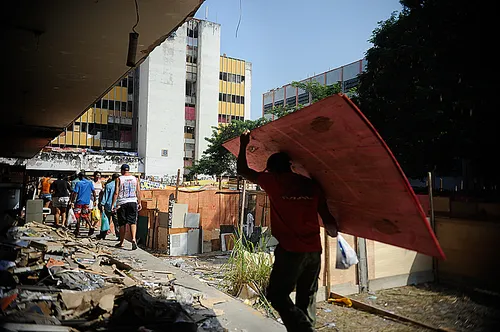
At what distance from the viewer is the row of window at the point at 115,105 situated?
132 ft

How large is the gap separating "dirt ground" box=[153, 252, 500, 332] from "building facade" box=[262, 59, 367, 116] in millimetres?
24359

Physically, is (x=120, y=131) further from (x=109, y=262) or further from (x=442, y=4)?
(x=109, y=262)

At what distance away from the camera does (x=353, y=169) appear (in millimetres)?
2545

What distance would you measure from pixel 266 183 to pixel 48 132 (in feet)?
29.2

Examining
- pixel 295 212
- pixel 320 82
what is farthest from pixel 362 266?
pixel 320 82

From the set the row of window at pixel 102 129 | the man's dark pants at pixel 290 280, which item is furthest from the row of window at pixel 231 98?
the man's dark pants at pixel 290 280

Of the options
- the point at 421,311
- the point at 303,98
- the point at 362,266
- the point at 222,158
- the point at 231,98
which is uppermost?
the point at 231,98

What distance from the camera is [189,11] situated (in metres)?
3.24

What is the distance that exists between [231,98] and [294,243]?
4604cm

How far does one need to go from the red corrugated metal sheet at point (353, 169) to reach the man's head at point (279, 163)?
7cm

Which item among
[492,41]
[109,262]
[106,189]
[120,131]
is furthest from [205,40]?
[109,262]

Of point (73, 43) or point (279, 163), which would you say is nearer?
point (279, 163)

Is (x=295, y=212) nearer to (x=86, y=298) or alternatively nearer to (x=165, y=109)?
(x=86, y=298)

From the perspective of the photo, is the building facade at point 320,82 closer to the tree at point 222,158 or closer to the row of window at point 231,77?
the tree at point 222,158
